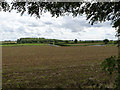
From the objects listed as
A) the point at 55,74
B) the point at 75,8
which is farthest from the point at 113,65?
the point at 55,74

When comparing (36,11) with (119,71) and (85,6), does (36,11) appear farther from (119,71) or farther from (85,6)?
(119,71)

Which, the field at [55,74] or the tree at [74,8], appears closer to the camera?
the tree at [74,8]

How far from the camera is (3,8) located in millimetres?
4957

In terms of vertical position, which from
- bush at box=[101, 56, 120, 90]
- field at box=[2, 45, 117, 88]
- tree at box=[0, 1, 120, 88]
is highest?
tree at box=[0, 1, 120, 88]

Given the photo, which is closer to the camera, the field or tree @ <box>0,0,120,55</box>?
tree @ <box>0,0,120,55</box>

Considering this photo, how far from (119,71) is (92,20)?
244 centimetres

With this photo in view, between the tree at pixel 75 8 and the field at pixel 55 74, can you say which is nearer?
the tree at pixel 75 8

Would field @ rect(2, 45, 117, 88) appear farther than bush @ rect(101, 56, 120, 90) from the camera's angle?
Yes

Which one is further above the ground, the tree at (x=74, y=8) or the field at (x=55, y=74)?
the tree at (x=74, y=8)

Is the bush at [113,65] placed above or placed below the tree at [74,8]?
below

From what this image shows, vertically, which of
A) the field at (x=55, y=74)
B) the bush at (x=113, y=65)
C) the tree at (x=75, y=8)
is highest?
the tree at (x=75, y=8)

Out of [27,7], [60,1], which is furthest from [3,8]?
[60,1]

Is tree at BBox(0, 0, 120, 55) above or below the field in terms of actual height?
above

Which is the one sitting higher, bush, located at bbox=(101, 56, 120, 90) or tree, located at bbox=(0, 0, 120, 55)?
tree, located at bbox=(0, 0, 120, 55)
